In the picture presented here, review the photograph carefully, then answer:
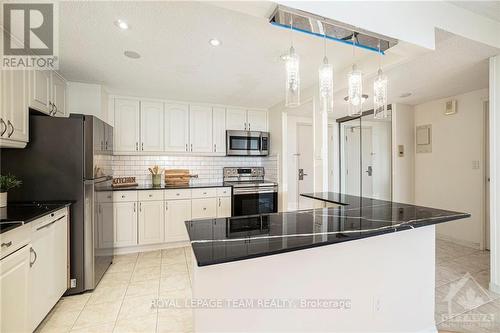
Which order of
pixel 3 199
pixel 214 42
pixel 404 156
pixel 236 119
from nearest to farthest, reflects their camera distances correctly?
1. pixel 3 199
2. pixel 214 42
3. pixel 404 156
4. pixel 236 119

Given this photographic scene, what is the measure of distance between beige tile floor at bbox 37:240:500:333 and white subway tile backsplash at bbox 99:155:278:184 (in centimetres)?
142

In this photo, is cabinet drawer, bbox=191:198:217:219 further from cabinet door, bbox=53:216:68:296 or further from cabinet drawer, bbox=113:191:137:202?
cabinet door, bbox=53:216:68:296

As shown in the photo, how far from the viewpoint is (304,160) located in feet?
15.0

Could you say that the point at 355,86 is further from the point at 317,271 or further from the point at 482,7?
the point at 317,271

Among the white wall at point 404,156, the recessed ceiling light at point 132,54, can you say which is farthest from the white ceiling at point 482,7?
the recessed ceiling light at point 132,54

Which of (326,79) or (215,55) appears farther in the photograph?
(215,55)

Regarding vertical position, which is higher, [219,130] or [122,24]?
[122,24]

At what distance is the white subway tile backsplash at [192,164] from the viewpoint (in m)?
3.79

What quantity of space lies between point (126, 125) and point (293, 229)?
131 inches

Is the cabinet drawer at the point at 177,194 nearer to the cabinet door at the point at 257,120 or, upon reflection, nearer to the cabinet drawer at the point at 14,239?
the cabinet door at the point at 257,120

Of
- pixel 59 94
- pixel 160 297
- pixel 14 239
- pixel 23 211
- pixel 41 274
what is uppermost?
pixel 59 94

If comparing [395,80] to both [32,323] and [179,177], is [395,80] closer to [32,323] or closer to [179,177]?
[179,177]

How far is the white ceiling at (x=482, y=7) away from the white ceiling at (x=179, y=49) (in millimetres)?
685

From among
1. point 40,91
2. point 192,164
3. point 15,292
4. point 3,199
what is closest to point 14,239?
point 15,292
